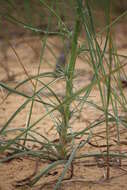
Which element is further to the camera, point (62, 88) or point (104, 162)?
point (62, 88)

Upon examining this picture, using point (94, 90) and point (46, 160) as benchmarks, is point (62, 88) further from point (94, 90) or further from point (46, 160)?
point (46, 160)

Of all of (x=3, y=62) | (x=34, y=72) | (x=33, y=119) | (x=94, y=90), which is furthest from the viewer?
(x=3, y=62)

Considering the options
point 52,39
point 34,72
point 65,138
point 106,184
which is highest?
point 52,39

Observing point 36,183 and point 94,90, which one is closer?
point 36,183

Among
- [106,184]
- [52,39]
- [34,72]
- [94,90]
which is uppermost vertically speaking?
[52,39]

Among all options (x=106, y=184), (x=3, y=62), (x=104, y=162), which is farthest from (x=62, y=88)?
(x=106, y=184)

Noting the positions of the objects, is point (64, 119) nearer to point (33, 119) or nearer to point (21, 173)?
point (21, 173)

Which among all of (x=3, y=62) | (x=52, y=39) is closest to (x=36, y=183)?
(x=3, y=62)

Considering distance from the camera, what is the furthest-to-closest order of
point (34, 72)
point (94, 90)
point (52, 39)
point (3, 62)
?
point (52, 39) → point (3, 62) → point (34, 72) → point (94, 90)

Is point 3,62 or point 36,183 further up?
point 3,62
